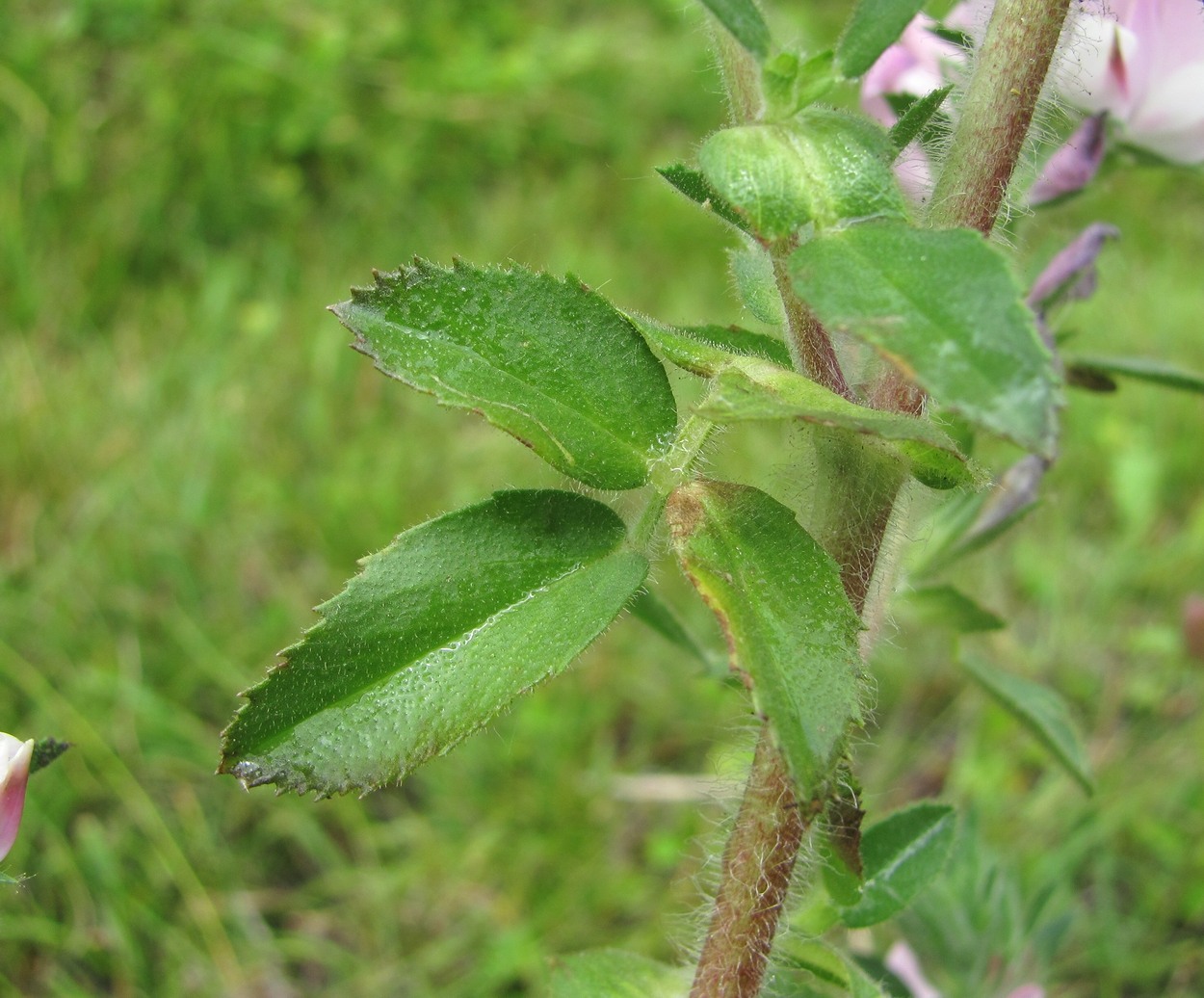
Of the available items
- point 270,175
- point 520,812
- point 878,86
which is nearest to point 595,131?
point 270,175

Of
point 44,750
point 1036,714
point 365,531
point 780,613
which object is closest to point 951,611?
point 1036,714

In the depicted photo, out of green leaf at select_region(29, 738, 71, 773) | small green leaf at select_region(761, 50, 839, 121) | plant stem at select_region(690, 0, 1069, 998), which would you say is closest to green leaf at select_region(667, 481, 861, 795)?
plant stem at select_region(690, 0, 1069, 998)

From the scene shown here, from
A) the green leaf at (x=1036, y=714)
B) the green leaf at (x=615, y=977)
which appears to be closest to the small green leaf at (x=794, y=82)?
the green leaf at (x=615, y=977)

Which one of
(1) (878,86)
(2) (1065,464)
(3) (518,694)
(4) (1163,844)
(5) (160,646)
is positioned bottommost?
(5) (160,646)

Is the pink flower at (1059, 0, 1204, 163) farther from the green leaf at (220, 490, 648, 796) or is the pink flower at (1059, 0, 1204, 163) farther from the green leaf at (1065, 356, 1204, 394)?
the green leaf at (220, 490, 648, 796)

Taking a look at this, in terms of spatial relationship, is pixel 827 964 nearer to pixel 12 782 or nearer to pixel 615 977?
pixel 615 977

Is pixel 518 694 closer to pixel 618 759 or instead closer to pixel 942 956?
pixel 942 956
